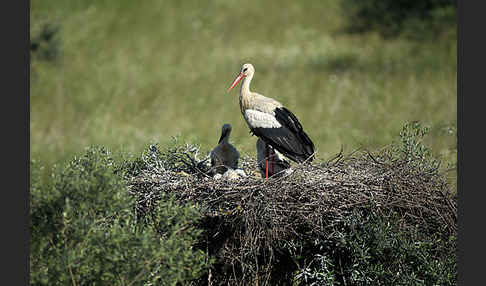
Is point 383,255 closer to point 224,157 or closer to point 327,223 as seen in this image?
point 327,223

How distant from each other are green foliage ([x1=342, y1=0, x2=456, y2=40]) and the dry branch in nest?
919 inches

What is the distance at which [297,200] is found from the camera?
735cm

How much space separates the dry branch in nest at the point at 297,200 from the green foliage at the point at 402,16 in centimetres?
2334

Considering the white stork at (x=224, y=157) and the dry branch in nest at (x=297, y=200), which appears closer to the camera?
the dry branch in nest at (x=297, y=200)

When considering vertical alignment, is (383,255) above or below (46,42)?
below

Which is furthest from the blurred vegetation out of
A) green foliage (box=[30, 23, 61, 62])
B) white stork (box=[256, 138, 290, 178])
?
green foliage (box=[30, 23, 61, 62])

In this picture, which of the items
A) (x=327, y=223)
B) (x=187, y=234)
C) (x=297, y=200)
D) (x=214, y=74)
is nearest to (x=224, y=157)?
(x=187, y=234)

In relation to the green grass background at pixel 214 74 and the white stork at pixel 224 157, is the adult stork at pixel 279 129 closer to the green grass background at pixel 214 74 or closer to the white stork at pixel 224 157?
the white stork at pixel 224 157

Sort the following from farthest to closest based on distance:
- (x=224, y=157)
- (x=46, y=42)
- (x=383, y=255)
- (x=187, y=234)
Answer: (x=46, y=42)
(x=224, y=157)
(x=187, y=234)
(x=383, y=255)

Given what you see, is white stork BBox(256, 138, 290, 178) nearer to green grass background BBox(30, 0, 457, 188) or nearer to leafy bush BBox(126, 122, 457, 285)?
leafy bush BBox(126, 122, 457, 285)

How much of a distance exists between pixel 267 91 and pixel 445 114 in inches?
226

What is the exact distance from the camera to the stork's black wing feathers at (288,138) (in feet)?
27.6

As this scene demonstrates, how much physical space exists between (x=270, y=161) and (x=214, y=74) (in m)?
18.4

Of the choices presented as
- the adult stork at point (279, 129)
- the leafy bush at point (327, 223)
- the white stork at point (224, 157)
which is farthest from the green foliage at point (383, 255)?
the white stork at point (224, 157)
